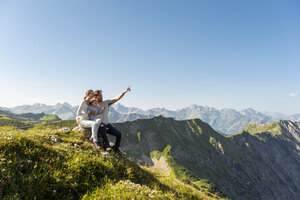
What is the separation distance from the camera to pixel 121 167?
7617mm

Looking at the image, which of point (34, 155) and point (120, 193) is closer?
point (120, 193)

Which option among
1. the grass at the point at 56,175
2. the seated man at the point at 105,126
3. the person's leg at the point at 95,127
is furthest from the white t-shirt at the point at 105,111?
the grass at the point at 56,175

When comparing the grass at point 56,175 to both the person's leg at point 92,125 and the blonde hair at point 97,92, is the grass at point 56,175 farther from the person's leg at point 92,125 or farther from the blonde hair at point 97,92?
the blonde hair at point 97,92

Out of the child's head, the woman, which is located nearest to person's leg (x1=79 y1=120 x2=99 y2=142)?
the woman

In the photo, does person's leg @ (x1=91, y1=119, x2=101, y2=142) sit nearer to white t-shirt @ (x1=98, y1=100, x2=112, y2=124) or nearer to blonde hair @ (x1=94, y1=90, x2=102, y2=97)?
white t-shirt @ (x1=98, y1=100, x2=112, y2=124)

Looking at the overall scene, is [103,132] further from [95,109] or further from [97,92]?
[97,92]

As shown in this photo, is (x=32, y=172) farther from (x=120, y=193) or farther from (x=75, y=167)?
(x=120, y=193)

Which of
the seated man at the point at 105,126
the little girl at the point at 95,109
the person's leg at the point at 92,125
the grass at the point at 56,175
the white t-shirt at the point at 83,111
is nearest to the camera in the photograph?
the grass at the point at 56,175

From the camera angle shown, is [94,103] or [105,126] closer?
[105,126]

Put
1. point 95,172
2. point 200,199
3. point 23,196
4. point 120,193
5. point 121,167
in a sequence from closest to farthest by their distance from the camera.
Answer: point 23,196 < point 120,193 < point 95,172 < point 121,167 < point 200,199

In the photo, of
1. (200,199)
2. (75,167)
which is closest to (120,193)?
(75,167)

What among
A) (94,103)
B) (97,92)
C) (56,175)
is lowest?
(56,175)

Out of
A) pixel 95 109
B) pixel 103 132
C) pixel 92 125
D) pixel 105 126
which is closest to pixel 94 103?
pixel 95 109

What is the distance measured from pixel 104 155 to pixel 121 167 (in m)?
1.06
